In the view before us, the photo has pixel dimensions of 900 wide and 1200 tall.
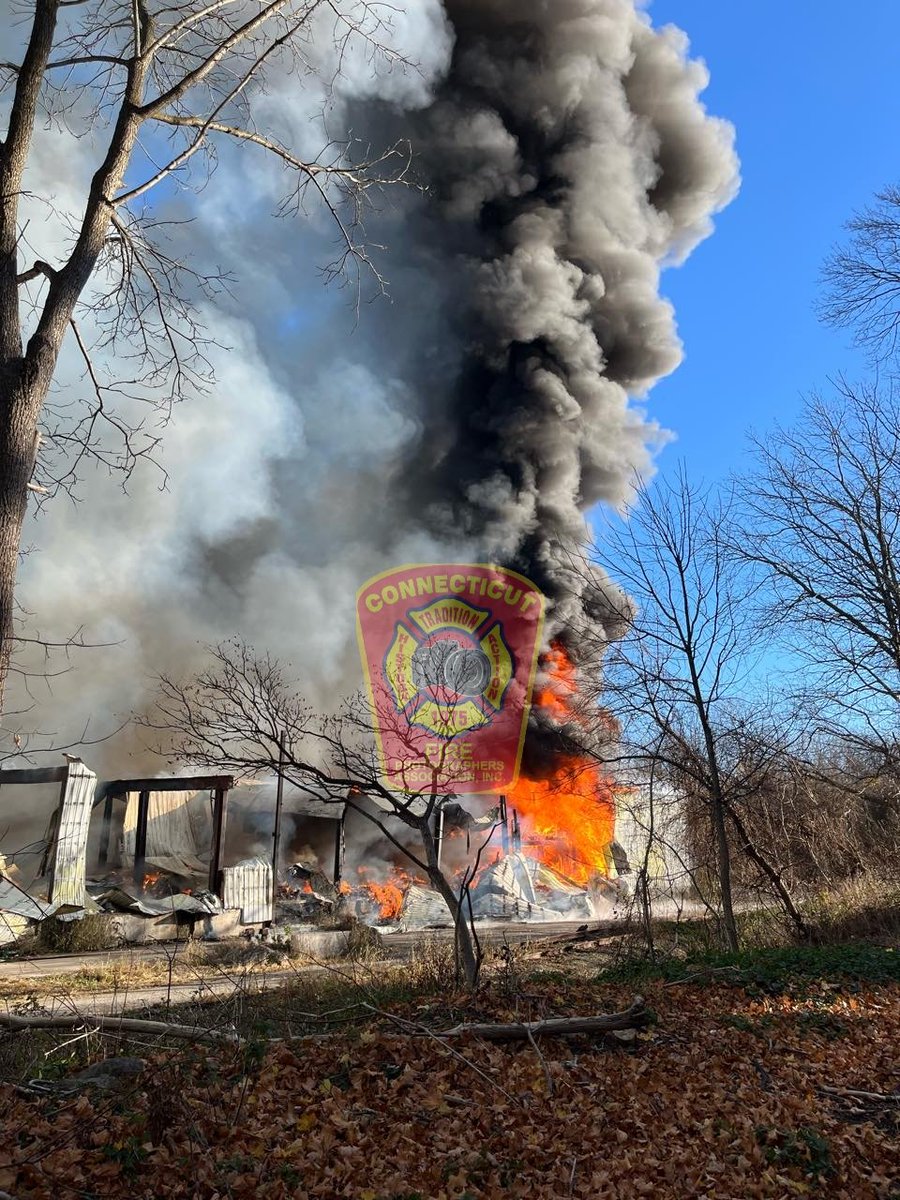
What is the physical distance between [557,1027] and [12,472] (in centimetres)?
512

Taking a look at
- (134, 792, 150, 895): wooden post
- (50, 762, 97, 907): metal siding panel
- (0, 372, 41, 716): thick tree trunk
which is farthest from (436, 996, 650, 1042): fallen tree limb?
(134, 792, 150, 895): wooden post

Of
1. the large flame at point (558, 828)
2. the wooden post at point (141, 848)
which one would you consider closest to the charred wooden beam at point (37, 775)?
the wooden post at point (141, 848)

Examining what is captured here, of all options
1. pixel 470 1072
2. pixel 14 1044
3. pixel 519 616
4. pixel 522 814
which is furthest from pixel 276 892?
pixel 470 1072

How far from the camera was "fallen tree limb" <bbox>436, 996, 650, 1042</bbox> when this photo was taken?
18.5 ft

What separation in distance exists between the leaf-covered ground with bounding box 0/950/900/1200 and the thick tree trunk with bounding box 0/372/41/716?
2371 mm

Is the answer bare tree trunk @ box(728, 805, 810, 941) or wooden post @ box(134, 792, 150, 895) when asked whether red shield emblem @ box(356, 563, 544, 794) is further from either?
bare tree trunk @ box(728, 805, 810, 941)

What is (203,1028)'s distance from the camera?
5.48 metres

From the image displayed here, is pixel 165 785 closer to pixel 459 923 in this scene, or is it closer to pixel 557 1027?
pixel 459 923

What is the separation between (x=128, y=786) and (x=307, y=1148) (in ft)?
65.7

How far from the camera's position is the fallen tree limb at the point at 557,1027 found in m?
5.65

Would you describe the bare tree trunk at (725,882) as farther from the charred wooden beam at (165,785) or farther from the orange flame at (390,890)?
the orange flame at (390,890)

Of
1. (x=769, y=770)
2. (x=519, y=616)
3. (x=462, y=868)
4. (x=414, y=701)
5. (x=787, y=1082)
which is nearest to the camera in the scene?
(x=787, y=1082)

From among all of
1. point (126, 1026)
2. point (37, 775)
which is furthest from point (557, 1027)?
point (37, 775)

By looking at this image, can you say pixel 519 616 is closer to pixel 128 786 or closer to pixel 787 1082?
pixel 128 786
